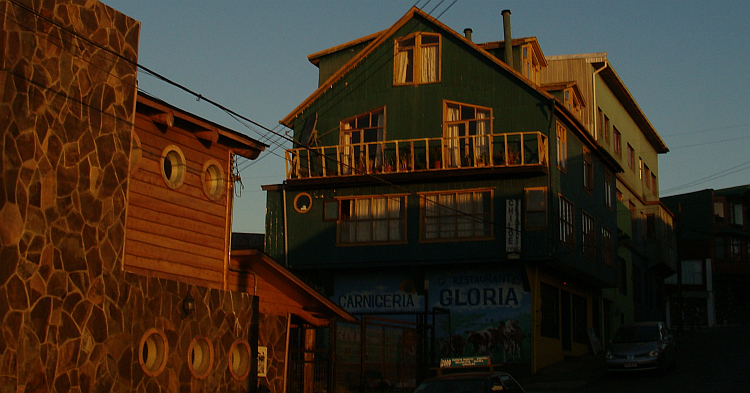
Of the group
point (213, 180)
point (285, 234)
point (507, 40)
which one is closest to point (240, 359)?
point (213, 180)

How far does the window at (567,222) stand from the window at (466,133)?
369cm

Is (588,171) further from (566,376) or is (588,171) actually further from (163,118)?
(163,118)

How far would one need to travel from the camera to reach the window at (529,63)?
34625 millimetres

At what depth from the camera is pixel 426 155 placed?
32500mm

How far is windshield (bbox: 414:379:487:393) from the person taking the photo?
15.9 metres

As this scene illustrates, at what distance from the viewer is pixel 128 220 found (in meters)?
18.0

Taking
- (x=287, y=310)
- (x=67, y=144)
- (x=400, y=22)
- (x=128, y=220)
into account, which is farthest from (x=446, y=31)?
(x=67, y=144)

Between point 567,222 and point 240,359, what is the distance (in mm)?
17373

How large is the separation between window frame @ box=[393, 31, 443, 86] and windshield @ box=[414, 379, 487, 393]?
62.6 feet

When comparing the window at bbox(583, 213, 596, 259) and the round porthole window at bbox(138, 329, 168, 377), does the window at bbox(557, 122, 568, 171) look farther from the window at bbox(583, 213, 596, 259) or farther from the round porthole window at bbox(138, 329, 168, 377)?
the round porthole window at bbox(138, 329, 168, 377)

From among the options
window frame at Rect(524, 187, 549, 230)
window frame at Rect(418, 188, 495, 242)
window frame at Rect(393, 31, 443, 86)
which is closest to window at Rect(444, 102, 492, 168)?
window frame at Rect(418, 188, 495, 242)

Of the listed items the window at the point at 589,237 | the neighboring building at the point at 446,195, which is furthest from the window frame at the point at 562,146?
the window at the point at 589,237

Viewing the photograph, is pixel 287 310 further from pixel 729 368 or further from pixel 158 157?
pixel 729 368

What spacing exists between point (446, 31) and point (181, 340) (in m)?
19.7
